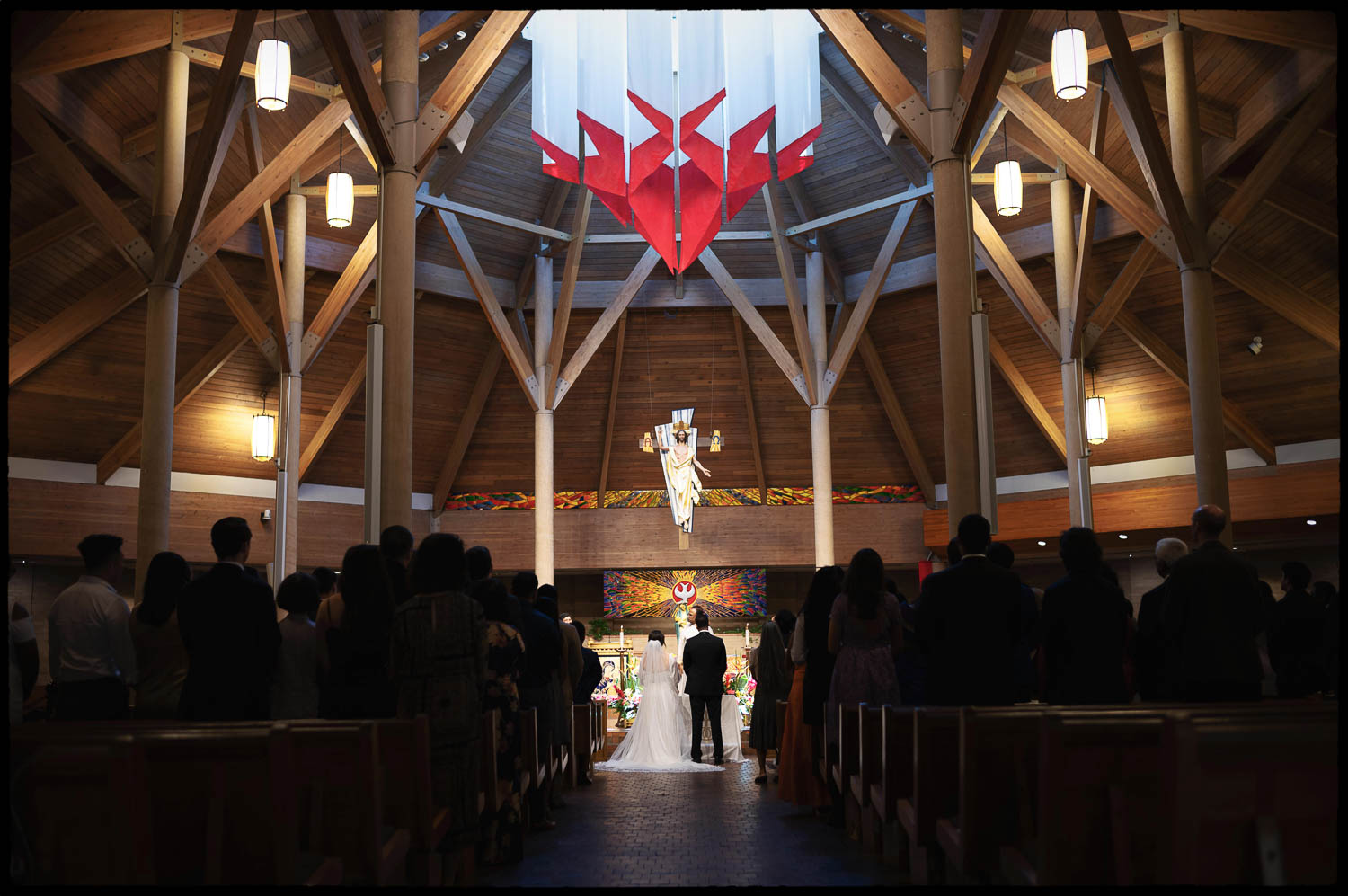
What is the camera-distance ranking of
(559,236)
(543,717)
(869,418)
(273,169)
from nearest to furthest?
(543,717)
(273,169)
(559,236)
(869,418)

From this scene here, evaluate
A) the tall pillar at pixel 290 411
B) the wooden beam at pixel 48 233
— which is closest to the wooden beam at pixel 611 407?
the tall pillar at pixel 290 411

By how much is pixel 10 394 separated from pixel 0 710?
11.0m

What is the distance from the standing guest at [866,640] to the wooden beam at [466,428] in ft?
38.2

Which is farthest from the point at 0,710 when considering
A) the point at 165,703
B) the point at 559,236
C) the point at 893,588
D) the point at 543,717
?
the point at 559,236

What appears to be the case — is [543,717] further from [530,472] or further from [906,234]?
[530,472]

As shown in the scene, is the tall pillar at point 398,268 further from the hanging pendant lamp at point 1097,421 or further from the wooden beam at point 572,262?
the hanging pendant lamp at point 1097,421

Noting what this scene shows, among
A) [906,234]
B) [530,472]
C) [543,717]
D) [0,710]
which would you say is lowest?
[543,717]

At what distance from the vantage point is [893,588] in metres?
6.18

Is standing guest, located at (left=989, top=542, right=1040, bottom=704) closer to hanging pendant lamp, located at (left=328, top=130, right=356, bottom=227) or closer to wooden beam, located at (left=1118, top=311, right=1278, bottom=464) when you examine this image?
hanging pendant lamp, located at (left=328, top=130, right=356, bottom=227)

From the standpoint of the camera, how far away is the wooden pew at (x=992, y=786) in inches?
117

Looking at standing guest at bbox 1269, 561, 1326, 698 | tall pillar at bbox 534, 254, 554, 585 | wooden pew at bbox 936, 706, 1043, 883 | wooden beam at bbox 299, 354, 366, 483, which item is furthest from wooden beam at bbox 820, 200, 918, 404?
wooden pew at bbox 936, 706, 1043, 883

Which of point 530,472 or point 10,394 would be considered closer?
point 10,394

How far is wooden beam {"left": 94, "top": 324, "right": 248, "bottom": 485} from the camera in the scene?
13.7 metres

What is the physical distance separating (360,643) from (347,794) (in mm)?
920
